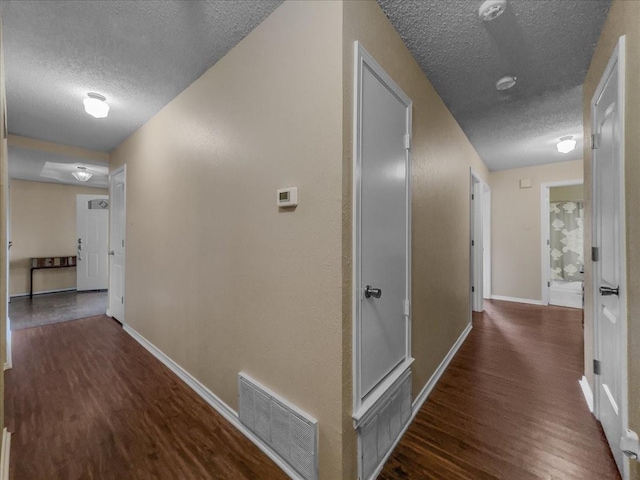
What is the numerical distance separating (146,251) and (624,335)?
3.64 meters

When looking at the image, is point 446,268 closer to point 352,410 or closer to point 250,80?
point 352,410

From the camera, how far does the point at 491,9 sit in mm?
1409

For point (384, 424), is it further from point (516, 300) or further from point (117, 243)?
point (516, 300)

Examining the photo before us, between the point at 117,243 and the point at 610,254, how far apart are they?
15.9ft

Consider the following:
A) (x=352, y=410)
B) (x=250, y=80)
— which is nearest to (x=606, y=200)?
(x=352, y=410)

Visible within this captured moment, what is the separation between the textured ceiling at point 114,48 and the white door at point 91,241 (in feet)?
11.2

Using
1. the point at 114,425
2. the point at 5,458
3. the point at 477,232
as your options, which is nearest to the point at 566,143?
the point at 477,232

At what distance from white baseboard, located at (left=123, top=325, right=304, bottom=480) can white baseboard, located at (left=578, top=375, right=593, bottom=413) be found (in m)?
2.09

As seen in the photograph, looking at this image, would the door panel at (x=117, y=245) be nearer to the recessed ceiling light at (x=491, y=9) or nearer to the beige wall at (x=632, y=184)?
the recessed ceiling light at (x=491, y=9)

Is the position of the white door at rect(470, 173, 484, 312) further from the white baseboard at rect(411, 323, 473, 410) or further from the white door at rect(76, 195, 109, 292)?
the white door at rect(76, 195, 109, 292)

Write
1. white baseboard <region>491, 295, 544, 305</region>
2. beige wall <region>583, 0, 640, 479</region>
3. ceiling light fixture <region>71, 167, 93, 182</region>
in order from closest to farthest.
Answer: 1. beige wall <region>583, 0, 640, 479</region>
2. ceiling light fixture <region>71, 167, 93, 182</region>
3. white baseboard <region>491, 295, 544, 305</region>

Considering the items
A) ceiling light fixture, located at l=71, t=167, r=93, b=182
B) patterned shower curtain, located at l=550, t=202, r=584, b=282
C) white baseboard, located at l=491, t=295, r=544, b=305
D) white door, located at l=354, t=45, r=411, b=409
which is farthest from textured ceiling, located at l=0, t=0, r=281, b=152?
patterned shower curtain, located at l=550, t=202, r=584, b=282

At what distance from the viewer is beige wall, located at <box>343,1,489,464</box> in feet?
4.09

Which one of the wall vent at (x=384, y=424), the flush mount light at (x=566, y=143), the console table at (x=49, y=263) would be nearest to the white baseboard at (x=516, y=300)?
the flush mount light at (x=566, y=143)
